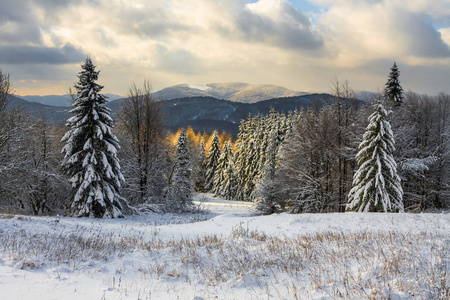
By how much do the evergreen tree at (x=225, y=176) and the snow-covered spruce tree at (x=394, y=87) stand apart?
30.5 metres

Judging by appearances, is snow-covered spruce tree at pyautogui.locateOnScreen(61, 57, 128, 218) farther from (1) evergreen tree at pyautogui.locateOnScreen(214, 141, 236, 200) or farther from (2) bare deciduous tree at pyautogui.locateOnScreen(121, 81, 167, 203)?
(1) evergreen tree at pyautogui.locateOnScreen(214, 141, 236, 200)

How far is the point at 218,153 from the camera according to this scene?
62656mm

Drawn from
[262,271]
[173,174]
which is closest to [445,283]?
[262,271]

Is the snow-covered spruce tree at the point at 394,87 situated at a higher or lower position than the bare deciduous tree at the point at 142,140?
higher

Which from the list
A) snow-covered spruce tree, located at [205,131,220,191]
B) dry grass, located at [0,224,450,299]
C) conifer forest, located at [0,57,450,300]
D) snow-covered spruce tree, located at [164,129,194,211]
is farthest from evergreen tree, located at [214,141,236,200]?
dry grass, located at [0,224,450,299]

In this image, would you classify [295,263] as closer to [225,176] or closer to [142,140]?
[142,140]

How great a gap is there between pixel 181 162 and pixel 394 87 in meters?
25.9

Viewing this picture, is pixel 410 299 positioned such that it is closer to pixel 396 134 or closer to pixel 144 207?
pixel 144 207

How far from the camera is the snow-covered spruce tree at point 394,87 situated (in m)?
30.3

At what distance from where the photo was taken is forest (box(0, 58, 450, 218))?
Answer: 1789 cm

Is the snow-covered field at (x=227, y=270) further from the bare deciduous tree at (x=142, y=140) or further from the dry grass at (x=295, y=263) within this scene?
the bare deciduous tree at (x=142, y=140)

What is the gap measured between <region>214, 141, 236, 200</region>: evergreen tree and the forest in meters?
20.6

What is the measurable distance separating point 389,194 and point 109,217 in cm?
1872

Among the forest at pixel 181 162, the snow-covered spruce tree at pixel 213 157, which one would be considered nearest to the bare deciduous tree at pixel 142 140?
the forest at pixel 181 162
